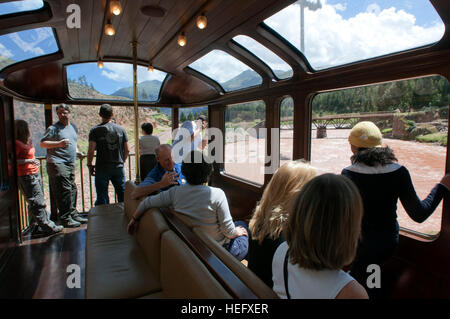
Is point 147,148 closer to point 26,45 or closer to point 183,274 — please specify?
point 26,45

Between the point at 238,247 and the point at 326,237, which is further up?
the point at 326,237

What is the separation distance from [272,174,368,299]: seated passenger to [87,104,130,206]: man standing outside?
3.23 meters

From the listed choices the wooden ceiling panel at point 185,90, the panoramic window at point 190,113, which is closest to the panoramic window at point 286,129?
the wooden ceiling panel at point 185,90

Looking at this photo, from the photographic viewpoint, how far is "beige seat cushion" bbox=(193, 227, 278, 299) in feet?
3.01

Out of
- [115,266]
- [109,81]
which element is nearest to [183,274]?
[115,266]

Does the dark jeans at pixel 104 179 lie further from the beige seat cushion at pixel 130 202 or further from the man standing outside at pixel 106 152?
the beige seat cushion at pixel 130 202

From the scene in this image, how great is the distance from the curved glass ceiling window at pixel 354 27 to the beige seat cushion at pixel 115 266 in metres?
2.25

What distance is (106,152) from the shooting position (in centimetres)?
356

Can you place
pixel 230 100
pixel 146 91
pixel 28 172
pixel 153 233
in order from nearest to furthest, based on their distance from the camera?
pixel 153 233 < pixel 28 172 < pixel 230 100 < pixel 146 91

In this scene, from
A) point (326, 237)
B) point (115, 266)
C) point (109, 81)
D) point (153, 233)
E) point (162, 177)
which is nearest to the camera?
point (326, 237)

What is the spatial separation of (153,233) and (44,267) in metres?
1.82

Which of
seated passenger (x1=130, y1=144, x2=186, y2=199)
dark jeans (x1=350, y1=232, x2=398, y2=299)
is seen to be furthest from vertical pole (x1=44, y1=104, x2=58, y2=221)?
dark jeans (x1=350, y1=232, x2=398, y2=299)

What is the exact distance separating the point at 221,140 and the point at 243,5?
2693mm

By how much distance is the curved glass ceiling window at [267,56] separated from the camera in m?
2.94
